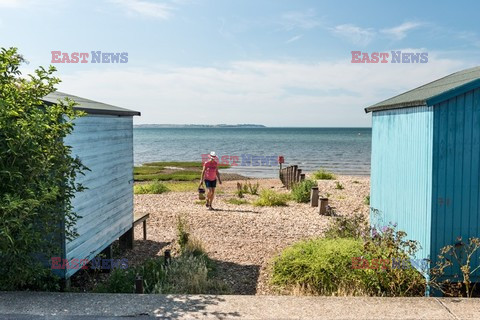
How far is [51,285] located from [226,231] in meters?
6.07

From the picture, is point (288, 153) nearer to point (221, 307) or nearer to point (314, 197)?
point (314, 197)

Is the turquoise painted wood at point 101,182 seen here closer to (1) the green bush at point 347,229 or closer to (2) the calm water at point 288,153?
(1) the green bush at point 347,229

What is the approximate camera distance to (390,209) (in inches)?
316

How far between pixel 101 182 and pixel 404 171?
4.98m

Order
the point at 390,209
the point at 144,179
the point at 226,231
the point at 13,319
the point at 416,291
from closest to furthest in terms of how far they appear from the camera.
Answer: the point at 13,319 < the point at 416,291 < the point at 390,209 < the point at 226,231 < the point at 144,179

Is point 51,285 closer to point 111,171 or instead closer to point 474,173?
point 111,171

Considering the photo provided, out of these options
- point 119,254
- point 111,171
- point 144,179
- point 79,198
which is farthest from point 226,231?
point 144,179

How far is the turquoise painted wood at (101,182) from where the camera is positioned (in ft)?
22.2

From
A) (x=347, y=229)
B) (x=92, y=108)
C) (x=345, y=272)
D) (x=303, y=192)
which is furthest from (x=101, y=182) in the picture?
(x=303, y=192)

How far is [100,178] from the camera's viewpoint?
7621 mm

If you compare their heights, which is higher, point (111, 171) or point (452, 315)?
point (111, 171)

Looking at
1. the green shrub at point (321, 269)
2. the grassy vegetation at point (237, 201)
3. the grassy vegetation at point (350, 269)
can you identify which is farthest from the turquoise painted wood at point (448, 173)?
the grassy vegetation at point (237, 201)

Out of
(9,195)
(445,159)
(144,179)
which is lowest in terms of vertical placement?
(144,179)

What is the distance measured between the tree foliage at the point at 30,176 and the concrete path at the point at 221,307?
1.73 feet
